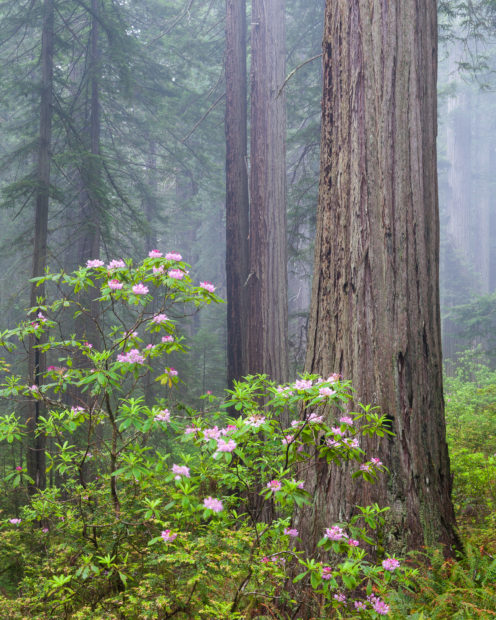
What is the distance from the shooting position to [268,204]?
732cm

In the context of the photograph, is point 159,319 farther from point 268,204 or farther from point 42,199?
point 42,199

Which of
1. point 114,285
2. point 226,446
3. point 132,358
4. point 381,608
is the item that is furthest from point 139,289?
point 381,608

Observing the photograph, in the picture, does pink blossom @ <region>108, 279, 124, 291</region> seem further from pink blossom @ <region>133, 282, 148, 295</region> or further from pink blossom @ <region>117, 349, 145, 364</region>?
pink blossom @ <region>117, 349, 145, 364</region>

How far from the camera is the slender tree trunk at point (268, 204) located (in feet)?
23.1

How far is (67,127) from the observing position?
8008 millimetres

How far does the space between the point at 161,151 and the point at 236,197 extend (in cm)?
1353

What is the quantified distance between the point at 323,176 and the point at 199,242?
21211 millimetres

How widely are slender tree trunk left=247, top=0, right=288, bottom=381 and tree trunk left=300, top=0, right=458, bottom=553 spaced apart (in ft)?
12.0

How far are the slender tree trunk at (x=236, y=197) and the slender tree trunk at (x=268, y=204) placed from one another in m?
0.21

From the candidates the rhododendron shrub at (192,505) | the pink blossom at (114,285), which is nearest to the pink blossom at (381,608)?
the rhododendron shrub at (192,505)

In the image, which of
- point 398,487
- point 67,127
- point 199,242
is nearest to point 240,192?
point 67,127

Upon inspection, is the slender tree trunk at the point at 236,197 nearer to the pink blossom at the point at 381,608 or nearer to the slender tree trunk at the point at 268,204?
the slender tree trunk at the point at 268,204

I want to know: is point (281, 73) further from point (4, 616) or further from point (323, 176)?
point (4, 616)

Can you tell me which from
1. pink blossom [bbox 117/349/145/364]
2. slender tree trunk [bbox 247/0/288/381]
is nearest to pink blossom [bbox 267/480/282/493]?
pink blossom [bbox 117/349/145/364]
